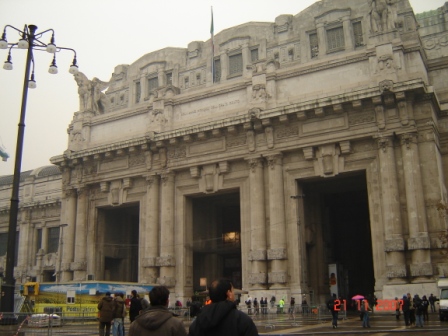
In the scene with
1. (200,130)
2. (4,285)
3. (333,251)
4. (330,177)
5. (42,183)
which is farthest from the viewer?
(42,183)

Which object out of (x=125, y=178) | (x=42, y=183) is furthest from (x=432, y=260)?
(x=42, y=183)

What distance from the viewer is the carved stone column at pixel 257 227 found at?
3499 cm

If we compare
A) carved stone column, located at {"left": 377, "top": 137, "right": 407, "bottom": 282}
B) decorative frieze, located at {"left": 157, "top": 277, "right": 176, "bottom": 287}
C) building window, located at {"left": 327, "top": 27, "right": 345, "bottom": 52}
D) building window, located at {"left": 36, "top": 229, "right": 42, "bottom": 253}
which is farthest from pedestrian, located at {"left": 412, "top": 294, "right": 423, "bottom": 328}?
building window, located at {"left": 36, "top": 229, "right": 42, "bottom": 253}

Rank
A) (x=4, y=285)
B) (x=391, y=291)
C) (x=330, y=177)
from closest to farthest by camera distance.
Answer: (x=4, y=285) < (x=391, y=291) < (x=330, y=177)

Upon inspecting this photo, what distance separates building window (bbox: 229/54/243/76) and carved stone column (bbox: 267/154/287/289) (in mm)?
11494

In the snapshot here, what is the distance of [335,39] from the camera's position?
1647 inches

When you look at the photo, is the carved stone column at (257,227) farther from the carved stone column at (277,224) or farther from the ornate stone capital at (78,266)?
the ornate stone capital at (78,266)

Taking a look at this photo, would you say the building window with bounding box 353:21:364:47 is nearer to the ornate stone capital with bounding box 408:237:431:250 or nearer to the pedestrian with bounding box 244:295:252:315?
the ornate stone capital with bounding box 408:237:431:250

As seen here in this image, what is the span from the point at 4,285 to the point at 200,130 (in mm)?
25182

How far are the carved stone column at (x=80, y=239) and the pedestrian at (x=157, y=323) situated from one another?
38.7m

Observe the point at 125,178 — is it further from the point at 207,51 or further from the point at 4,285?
the point at 4,285

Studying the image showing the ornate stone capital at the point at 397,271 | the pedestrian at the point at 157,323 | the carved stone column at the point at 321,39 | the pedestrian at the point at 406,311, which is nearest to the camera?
the pedestrian at the point at 157,323

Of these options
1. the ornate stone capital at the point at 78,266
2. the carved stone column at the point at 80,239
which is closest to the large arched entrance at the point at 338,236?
the ornate stone capital at the point at 78,266

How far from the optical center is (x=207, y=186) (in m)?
39.1
